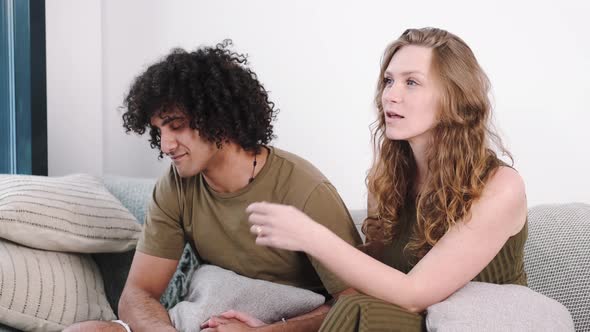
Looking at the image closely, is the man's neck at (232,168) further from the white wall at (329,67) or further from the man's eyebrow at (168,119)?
the white wall at (329,67)

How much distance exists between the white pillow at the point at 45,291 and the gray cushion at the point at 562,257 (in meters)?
1.17

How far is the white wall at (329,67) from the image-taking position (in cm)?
229

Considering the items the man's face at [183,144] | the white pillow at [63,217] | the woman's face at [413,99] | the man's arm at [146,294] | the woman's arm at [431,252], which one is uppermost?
the woman's face at [413,99]

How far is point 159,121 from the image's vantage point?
6.45 feet

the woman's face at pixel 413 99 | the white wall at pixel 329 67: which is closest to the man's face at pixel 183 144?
the woman's face at pixel 413 99

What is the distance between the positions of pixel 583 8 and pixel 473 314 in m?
1.17

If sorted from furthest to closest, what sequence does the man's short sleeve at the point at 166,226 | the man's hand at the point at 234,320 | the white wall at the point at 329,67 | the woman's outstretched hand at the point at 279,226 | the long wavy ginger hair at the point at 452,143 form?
the white wall at the point at 329,67
the man's short sleeve at the point at 166,226
the man's hand at the point at 234,320
the long wavy ginger hair at the point at 452,143
the woman's outstretched hand at the point at 279,226

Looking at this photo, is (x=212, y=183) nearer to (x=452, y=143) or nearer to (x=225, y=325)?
(x=225, y=325)

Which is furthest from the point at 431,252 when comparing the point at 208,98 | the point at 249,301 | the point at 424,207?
the point at 208,98

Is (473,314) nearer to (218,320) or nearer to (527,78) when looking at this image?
(218,320)

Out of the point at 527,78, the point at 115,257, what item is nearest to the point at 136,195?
the point at 115,257

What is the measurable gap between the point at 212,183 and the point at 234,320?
14.8 inches

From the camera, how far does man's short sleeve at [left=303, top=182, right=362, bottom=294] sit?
5.98ft

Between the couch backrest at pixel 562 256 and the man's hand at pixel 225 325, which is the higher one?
the couch backrest at pixel 562 256
